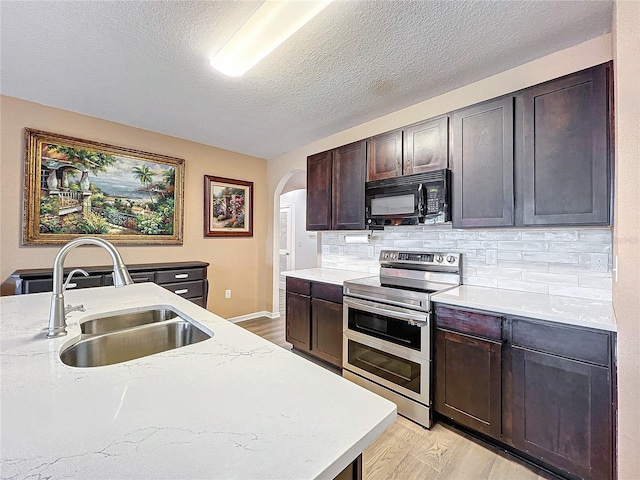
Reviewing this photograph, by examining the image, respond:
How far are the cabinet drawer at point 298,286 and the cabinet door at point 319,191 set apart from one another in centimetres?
62

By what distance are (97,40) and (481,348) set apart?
3.04 m

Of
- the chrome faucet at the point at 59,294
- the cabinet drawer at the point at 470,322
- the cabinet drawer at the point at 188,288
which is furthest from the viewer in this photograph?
the cabinet drawer at the point at 188,288

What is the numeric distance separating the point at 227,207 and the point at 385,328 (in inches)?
114

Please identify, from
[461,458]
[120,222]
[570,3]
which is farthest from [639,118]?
[120,222]

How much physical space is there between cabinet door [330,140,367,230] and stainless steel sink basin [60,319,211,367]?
1834 millimetres

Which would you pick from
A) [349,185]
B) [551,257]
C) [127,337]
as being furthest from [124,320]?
[551,257]

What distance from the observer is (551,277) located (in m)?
1.98

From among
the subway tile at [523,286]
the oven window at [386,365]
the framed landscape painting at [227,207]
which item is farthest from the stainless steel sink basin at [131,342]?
the framed landscape painting at [227,207]

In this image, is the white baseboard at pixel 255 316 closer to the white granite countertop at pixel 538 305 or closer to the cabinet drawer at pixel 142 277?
the cabinet drawer at pixel 142 277

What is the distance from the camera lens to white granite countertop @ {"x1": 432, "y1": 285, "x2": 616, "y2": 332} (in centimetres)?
146

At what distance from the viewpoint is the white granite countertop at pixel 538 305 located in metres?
1.46

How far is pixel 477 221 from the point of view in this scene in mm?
2047

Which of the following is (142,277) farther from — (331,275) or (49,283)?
(331,275)

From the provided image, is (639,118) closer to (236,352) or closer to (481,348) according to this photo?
(481,348)
